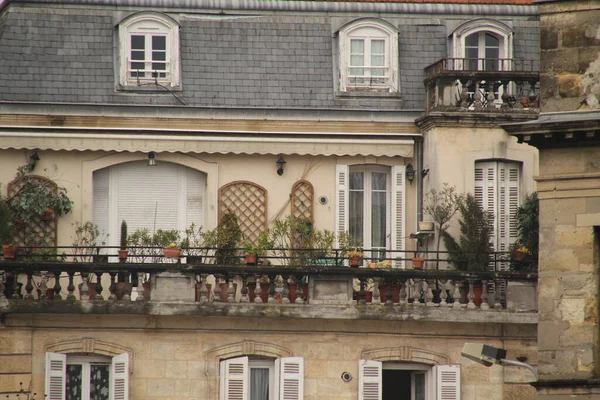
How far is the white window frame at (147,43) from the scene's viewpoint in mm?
48062

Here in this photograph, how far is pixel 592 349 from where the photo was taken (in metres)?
39.3

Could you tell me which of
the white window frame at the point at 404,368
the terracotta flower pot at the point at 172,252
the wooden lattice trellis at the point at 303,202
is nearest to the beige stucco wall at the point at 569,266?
the white window frame at the point at 404,368

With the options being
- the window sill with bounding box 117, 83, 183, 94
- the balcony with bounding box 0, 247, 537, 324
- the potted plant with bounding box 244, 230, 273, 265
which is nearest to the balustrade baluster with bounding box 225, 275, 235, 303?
the balcony with bounding box 0, 247, 537, 324

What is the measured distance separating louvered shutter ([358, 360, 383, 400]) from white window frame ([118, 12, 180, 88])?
6.95 metres

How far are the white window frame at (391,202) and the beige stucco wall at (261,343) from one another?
10.2ft

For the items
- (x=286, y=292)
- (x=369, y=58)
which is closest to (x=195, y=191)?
(x=286, y=292)

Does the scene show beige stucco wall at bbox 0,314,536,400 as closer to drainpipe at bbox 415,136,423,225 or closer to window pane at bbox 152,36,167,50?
drainpipe at bbox 415,136,423,225

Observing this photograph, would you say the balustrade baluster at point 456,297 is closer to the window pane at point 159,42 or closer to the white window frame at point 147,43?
the white window frame at point 147,43

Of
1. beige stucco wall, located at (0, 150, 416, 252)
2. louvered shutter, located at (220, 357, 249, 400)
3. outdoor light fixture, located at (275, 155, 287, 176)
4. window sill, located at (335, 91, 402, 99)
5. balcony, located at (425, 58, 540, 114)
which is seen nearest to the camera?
louvered shutter, located at (220, 357, 249, 400)

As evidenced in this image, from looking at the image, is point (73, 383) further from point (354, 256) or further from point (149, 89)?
point (149, 89)

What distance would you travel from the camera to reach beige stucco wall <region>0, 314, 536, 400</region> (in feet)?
148

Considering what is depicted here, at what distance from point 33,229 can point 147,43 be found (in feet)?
14.2

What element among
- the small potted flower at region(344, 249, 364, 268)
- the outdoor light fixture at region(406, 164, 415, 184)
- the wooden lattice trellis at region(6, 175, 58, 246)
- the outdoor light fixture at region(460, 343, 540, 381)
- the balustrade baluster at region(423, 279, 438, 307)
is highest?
the outdoor light fixture at region(406, 164, 415, 184)

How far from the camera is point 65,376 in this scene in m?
45.0
